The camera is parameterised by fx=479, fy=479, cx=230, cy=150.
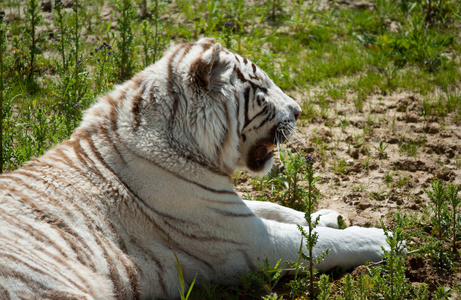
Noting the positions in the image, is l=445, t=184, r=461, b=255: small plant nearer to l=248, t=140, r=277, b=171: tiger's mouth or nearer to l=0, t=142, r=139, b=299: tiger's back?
l=248, t=140, r=277, b=171: tiger's mouth

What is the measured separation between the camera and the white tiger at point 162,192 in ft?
7.98

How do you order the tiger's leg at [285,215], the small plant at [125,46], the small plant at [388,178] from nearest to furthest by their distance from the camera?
the tiger's leg at [285,215]
the small plant at [388,178]
the small plant at [125,46]

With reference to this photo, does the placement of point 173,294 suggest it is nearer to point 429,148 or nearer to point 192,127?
point 192,127

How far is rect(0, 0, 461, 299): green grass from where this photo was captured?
4066mm

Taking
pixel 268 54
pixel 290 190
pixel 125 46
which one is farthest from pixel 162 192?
pixel 268 54

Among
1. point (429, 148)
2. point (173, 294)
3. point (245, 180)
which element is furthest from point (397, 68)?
point (173, 294)

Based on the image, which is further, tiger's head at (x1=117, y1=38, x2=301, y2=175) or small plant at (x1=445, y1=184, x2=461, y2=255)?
small plant at (x1=445, y1=184, x2=461, y2=255)

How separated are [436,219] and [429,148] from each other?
1194mm

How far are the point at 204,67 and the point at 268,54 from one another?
2.95 m

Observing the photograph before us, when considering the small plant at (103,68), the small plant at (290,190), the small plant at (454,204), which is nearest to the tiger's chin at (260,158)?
the small plant at (290,190)

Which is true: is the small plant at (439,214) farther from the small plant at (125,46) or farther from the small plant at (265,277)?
the small plant at (125,46)

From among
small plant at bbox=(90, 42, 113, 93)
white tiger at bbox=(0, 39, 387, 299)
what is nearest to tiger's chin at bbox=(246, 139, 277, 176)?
white tiger at bbox=(0, 39, 387, 299)

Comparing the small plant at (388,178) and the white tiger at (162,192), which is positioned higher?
the white tiger at (162,192)

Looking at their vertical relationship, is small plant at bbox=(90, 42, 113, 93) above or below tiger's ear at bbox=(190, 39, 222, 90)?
below
